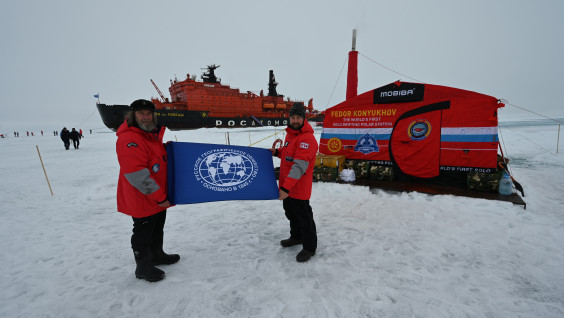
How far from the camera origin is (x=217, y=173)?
2.82 m

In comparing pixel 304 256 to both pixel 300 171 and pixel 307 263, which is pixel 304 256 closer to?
pixel 307 263

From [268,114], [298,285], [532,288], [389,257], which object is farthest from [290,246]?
[268,114]

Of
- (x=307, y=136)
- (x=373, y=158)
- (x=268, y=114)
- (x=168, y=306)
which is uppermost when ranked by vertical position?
(x=268, y=114)

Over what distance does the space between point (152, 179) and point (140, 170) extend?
0.14 metres

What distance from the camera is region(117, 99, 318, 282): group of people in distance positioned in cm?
210

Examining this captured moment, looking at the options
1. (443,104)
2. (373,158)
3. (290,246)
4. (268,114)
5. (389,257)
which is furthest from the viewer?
(268,114)

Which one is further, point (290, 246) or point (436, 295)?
point (290, 246)

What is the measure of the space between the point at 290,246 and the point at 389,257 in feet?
4.34

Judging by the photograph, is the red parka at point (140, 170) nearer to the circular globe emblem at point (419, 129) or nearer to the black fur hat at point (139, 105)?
the black fur hat at point (139, 105)

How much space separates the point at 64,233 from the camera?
12.0ft

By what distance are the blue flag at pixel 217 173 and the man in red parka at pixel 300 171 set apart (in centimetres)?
30

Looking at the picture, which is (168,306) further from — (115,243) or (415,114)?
(415,114)

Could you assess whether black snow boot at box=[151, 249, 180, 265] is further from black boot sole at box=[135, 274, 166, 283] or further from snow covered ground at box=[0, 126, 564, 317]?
black boot sole at box=[135, 274, 166, 283]

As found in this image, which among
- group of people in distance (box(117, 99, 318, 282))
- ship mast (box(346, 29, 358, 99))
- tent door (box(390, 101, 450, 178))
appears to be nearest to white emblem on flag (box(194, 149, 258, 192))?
group of people in distance (box(117, 99, 318, 282))
